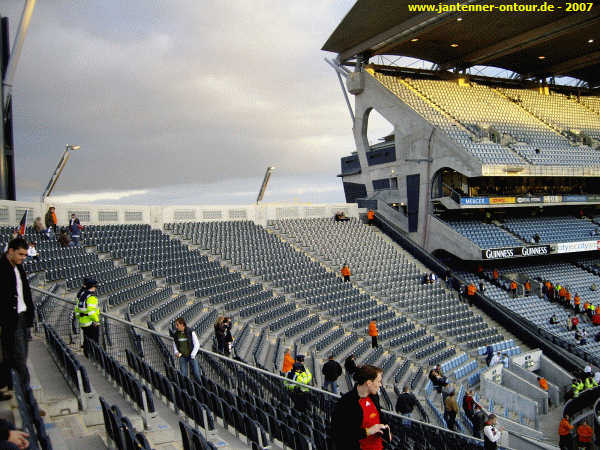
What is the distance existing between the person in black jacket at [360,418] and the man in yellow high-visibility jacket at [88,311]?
5.12 meters

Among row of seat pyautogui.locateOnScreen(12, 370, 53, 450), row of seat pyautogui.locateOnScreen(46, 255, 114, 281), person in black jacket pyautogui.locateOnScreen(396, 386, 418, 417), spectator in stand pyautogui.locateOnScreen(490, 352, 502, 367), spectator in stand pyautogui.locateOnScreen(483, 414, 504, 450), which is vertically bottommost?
spectator in stand pyautogui.locateOnScreen(490, 352, 502, 367)

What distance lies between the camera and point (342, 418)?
117 inches

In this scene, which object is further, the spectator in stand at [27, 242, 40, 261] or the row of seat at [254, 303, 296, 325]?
the row of seat at [254, 303, 296, 325]

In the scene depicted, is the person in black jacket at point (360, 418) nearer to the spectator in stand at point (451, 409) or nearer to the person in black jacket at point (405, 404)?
the person in black jacket at point (405, 404)

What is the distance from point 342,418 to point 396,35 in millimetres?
26435

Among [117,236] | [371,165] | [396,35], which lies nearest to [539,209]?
[371,165]

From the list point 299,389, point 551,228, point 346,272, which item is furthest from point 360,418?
point 551,228

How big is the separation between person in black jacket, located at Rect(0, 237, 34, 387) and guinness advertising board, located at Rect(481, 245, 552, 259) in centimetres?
2179

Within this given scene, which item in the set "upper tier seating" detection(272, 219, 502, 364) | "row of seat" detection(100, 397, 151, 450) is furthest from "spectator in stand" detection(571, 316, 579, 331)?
"row of seat" detection(100, 397, 151, 450)

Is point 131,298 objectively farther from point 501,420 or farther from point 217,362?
point 501,420

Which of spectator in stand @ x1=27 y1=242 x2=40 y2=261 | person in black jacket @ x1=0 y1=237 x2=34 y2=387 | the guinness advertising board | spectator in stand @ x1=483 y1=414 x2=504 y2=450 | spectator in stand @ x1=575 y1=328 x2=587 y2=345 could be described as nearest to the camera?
person in black jacket @ x1=0 y1=237 x2=34 y2=387

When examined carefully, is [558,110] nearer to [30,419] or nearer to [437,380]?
[437,380]

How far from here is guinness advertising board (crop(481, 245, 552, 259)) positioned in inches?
899

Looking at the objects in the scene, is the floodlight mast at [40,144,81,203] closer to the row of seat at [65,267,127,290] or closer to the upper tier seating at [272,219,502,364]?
the row of seat at [65,267,127,290]
